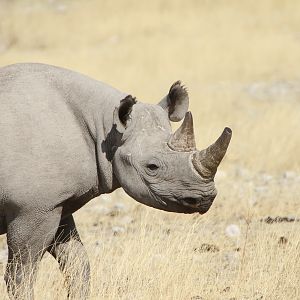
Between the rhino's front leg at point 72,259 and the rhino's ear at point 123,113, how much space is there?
100cm

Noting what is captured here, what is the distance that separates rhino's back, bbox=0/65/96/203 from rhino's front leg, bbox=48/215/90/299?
2.27ft

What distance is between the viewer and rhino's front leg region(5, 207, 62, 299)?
629cm

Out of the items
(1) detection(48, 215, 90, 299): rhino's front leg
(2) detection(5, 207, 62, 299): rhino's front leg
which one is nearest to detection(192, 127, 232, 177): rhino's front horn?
(2) detection(5, 207, 62, 299): rhino's front leg

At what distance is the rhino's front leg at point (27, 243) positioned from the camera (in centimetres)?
629

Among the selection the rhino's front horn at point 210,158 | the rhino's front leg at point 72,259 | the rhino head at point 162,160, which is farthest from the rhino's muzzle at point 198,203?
the rhino's front leg at point 72,259

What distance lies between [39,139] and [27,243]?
0.70 metres

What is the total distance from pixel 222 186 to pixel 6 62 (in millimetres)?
12113

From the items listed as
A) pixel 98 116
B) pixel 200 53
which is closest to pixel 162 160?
pixel 98 116

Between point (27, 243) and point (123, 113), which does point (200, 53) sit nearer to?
point (123, 113)

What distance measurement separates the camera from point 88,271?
22.7 ft

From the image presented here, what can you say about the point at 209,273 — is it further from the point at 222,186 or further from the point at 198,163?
the point at 222,186

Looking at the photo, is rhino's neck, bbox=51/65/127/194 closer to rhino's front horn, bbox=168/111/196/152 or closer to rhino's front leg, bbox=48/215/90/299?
rhino's front horn, bbox=168/111/196/152

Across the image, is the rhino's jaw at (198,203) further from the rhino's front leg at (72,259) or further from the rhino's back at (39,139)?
the rhino's front leg at (72,259)

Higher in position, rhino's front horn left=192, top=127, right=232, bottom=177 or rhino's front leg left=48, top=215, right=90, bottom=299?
rhino's front horn left=192, top=127, right=232, bottom=177
